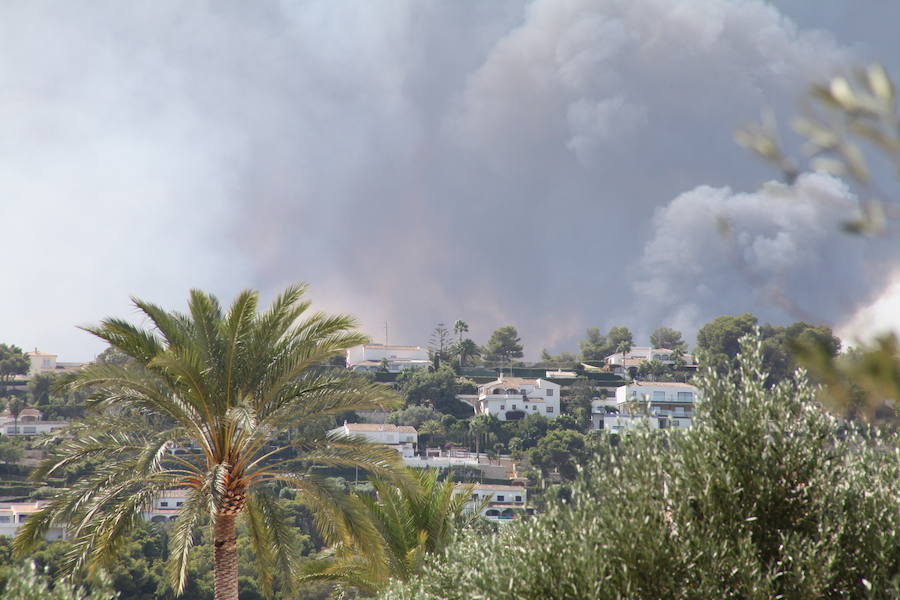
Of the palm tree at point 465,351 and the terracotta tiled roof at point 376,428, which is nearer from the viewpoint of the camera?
the terracotta tiled roof at point 376,428

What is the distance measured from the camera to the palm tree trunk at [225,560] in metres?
13.1

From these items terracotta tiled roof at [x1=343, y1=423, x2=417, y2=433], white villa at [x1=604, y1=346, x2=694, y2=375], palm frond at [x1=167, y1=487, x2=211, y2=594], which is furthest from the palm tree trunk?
white villa at [x1=604, y1=346, x2=694, y2=375]

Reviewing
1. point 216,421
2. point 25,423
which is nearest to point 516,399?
point 25,423

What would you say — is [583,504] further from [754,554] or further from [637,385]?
[637,385]

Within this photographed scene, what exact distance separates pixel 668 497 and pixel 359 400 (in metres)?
7.19

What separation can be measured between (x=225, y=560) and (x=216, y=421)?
214 cm

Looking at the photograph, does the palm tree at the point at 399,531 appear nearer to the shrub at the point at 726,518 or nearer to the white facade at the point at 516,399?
the shrub at the point at 726,518

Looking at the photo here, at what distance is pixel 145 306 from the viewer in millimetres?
12547

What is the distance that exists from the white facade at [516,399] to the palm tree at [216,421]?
9144 cm

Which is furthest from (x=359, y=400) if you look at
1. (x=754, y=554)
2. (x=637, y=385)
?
(x=637, y=385)

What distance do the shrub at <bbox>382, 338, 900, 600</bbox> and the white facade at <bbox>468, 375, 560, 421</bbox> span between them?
97526 mm

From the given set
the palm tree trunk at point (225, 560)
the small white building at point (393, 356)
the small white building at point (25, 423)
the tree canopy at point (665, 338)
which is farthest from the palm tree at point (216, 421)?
the tree canopy at point (665, 338)

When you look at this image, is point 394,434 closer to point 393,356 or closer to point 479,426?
point 479,426

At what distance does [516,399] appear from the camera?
346ft
